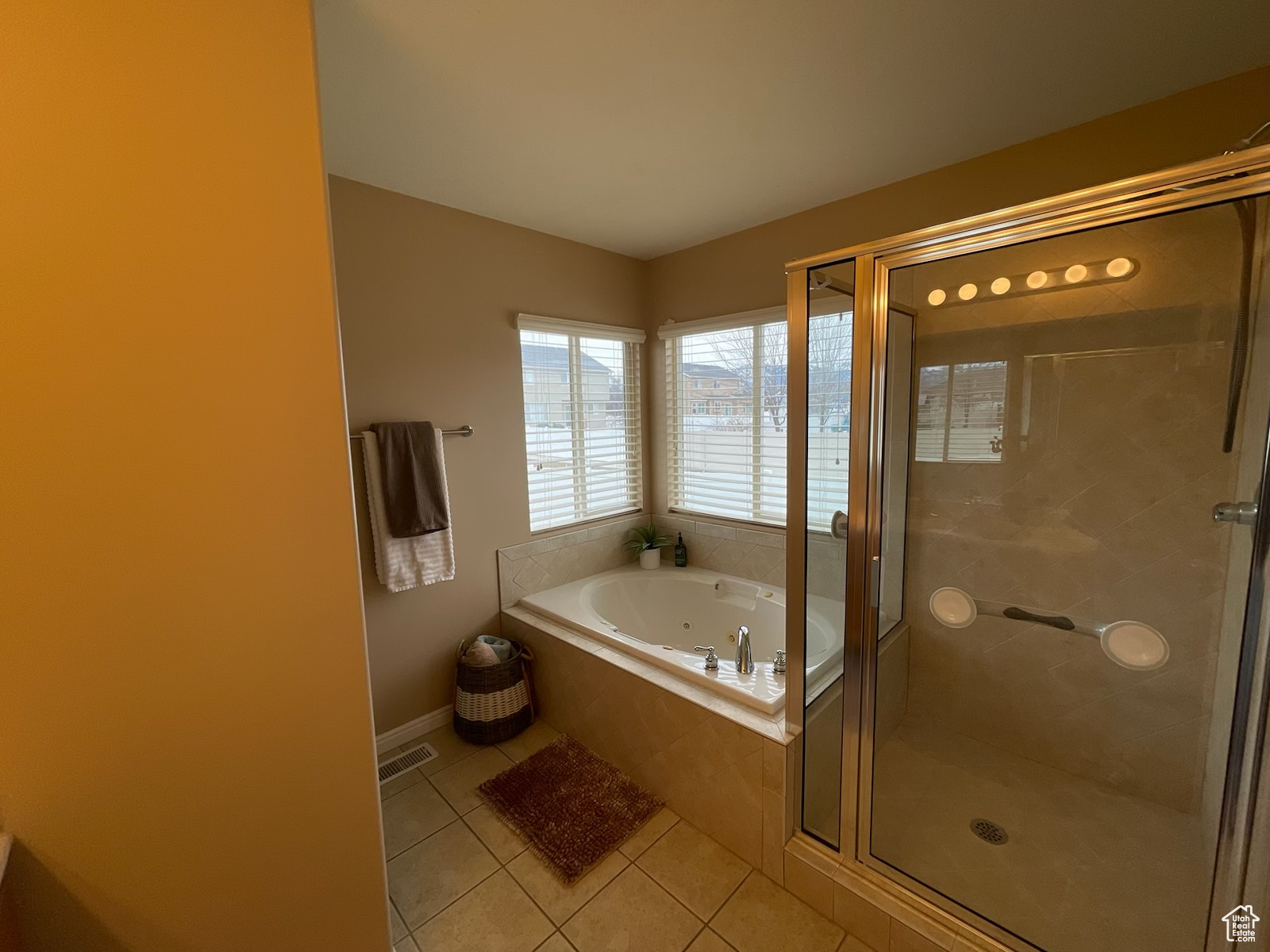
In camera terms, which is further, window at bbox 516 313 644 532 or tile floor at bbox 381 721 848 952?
window at bbox 516 313 644 532

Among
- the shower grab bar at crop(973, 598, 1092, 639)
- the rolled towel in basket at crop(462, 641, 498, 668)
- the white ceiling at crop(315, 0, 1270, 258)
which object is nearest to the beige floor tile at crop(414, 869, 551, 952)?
the rolled towel in basket at crop(462, 641, 498, 668)

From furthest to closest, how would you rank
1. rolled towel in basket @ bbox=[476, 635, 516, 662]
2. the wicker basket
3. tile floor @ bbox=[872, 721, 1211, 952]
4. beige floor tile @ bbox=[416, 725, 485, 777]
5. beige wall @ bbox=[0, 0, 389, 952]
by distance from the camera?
rolled towel in basket @ bbox=[476, 635, 516, 662], the wicker basket, beige floor tile @ bbox=[416, 725, 485, 777], tile floor @ bbox=[872, 721, 1211, 952], beige wall @ bbox=[0, 0, 389, 952]

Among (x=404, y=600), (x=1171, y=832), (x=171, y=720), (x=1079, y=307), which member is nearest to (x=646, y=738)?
(x=404, y=600)

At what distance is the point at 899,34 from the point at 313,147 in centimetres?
151

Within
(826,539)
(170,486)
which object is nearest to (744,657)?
(826,539)

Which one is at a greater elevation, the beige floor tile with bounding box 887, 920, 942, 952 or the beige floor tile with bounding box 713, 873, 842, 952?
the beige floor tile with bounding box 887, 920, 942, 952

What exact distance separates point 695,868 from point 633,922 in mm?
279

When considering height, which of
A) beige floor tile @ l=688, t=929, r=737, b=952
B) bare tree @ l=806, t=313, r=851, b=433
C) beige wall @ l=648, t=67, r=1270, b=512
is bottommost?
beige floor tile @ l=688, t=929, r=737, b=952

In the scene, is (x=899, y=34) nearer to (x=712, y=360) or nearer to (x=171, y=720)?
(x=712, y=360)

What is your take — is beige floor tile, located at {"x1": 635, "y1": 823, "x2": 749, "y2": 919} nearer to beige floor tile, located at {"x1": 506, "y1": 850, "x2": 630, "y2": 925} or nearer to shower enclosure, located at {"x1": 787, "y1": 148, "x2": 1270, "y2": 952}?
beige floor tile, located at {"x1": 506, "y1": 850, "x2": 630, "y2": 925}

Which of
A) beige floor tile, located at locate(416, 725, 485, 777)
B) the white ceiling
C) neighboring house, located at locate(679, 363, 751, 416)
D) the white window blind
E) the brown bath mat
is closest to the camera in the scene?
the white ceiling

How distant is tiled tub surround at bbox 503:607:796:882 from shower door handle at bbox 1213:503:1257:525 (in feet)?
4.23

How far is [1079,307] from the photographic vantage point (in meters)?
1.73

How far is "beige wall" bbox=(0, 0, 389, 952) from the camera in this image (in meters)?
0.88
